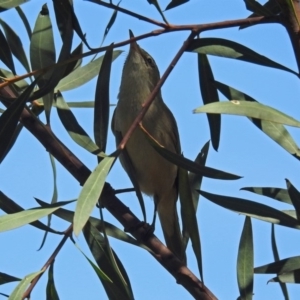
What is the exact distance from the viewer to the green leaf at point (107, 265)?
78.5 inches

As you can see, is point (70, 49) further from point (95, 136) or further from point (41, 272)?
point (41, 272)

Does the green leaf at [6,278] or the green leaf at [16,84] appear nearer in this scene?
the green leaf at [6,278]

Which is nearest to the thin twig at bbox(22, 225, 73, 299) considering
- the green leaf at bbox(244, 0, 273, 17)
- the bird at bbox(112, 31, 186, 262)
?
the green leaf at bbox(244, 0, 273, 17)

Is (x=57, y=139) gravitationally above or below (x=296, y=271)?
above

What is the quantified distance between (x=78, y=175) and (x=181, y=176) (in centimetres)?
36

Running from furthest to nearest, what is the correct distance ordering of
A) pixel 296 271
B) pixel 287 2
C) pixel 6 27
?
pixel 6 27, pixel 296 271, pixel 287 2

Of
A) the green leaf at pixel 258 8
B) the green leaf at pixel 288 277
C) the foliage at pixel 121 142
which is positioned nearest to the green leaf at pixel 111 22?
the foliage at pixel 121 142

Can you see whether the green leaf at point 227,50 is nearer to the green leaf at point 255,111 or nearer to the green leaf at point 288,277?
the green leaf at point 255,111

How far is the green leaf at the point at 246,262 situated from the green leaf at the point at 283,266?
2.0 inches

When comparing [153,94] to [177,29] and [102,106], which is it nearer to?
[177,29]

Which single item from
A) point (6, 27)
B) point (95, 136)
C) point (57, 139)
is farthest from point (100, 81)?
point (6, 27)

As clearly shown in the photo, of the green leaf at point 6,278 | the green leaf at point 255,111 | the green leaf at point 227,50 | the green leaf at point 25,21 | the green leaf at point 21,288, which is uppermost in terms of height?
the green leaf at point 25,21

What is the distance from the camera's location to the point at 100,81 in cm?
210

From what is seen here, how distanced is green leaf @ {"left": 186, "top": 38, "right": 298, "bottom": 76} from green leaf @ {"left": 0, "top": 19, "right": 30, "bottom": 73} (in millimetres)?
687
